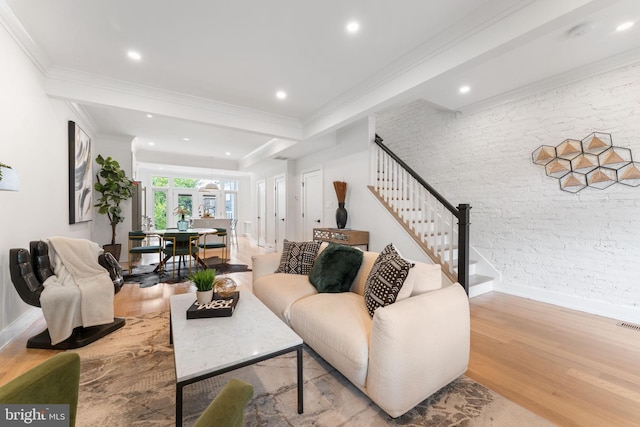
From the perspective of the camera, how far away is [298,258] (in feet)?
9.64

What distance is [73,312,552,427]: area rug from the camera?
58.1 inches

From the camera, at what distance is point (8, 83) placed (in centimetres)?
232

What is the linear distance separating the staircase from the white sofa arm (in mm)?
1617

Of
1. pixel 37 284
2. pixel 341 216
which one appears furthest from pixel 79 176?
pixel 341 216

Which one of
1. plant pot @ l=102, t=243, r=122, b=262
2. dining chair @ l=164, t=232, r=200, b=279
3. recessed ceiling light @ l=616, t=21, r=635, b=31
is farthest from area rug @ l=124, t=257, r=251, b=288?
recessed ceiling light @ l=616, t=21, r=635, b=31

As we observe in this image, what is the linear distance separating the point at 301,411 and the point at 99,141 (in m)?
6.51

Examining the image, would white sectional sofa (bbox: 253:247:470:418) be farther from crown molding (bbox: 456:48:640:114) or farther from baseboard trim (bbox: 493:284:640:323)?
crown molding (bbox: 456:48:640:114)

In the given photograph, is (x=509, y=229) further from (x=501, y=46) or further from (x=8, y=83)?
(x=8, y=83)

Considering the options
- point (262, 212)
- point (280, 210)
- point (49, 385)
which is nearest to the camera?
point (49, 385)

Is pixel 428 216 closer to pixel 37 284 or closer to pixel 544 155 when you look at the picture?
pixel 544 155

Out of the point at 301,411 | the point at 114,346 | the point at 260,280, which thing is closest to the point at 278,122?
the point at 260,280

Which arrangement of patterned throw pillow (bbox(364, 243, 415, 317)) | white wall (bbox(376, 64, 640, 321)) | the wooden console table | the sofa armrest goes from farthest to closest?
the wooden console table, the sofa armrest, white wall (bbox(376, 64, 640, 321)), patterned throw pillow (bbox(364, 243, 415, 317))

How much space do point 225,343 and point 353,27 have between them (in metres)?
2.74

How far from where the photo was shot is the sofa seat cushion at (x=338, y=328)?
1560mm
